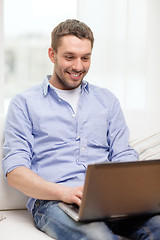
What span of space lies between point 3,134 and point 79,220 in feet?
1.93

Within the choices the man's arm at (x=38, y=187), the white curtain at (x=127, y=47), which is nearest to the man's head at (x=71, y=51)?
the man's arm at (x=38, y=187)

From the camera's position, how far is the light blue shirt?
5.30 ft

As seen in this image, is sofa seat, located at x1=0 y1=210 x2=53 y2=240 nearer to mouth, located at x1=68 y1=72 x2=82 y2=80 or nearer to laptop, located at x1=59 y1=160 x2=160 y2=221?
laptop, located at x1=59 y1=160 x2=160 y2=221

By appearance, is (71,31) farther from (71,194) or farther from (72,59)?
(71,194)

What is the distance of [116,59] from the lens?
9.82 ft

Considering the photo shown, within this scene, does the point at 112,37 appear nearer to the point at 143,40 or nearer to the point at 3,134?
the point at 143,40

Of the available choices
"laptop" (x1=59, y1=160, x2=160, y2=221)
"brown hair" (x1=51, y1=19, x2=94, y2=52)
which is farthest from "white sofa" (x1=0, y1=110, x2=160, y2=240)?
"brown hair" (x1=51, y1=19, x2=94, y2=52)

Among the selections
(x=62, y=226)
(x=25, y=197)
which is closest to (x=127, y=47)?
(x=25, y=197)

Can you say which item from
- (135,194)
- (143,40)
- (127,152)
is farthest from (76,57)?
(143,40)

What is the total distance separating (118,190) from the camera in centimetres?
120

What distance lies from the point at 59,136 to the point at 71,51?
0.34 metres

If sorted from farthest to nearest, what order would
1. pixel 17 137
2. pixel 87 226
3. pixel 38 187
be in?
pixel 17 137 → pixel 38 187 → pixel 87 226

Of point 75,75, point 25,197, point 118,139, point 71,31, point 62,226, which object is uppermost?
point 71,31

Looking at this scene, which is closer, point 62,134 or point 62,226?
point 62,226
